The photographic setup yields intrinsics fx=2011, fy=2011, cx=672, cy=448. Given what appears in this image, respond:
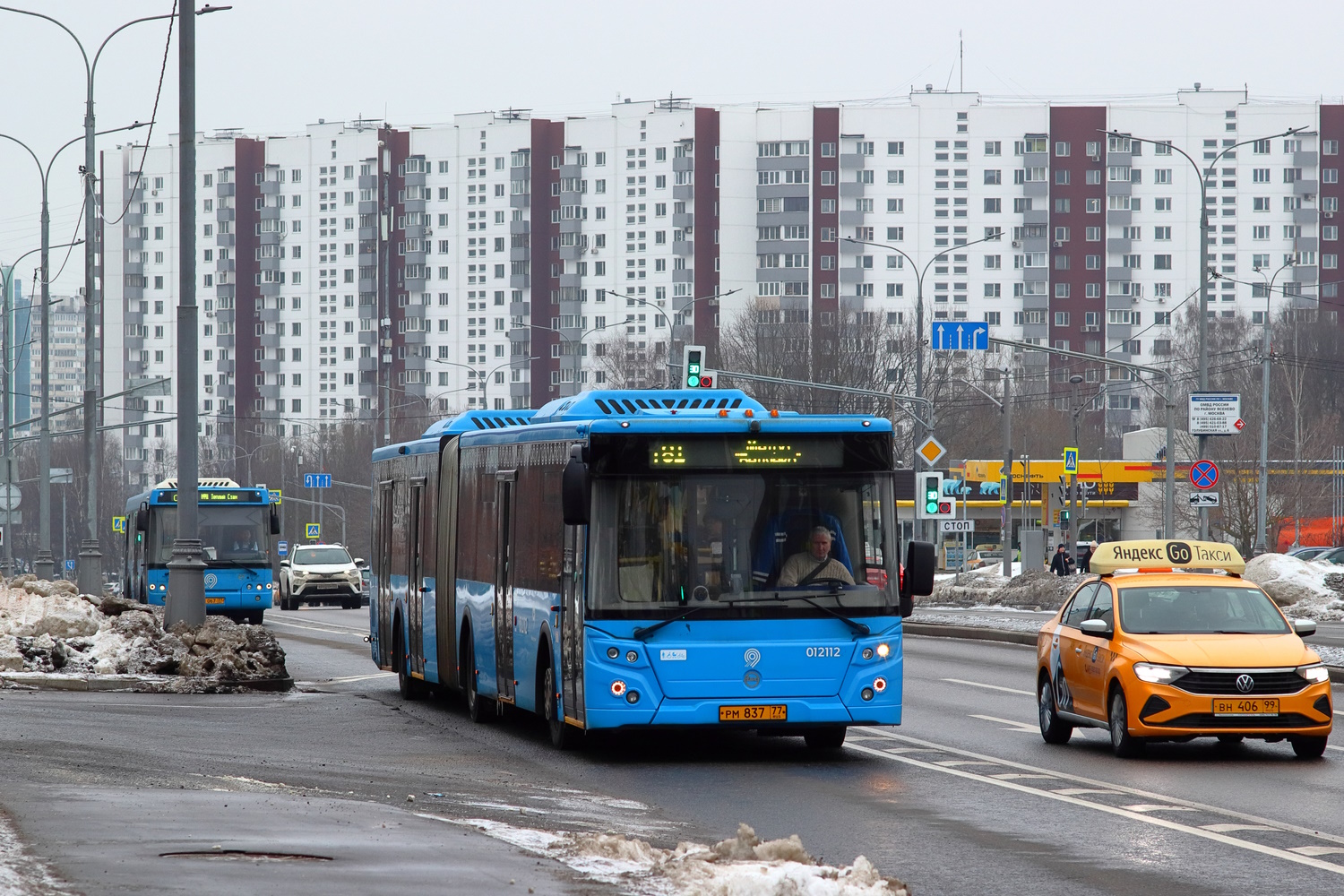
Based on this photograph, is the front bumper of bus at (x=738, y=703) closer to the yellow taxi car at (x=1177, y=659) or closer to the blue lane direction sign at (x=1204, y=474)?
the yellow taxi car at (x=1177, y=659)

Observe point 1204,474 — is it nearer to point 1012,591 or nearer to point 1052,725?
point 1012,591

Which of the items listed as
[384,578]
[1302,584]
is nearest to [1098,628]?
[384,578]

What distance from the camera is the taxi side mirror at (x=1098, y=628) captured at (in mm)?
15195

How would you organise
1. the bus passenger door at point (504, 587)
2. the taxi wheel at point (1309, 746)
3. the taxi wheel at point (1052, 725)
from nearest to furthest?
the taxi wheel at point (1309, 746) → the taxi wheel at point (1052, 725) → the bus passenger door at point (504, 587)

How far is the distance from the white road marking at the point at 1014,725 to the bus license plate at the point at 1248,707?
2985mm

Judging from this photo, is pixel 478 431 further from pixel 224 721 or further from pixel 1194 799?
pixel 1194 799

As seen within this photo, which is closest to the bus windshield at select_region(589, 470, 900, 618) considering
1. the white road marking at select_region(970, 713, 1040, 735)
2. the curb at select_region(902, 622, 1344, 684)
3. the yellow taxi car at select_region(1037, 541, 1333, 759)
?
the yellow taxi car at select_region(1037, 541, 1333, 759)

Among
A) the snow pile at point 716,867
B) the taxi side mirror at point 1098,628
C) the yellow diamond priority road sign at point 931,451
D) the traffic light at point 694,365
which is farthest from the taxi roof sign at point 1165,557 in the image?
the yellow diamond priority road sign at point 931,451

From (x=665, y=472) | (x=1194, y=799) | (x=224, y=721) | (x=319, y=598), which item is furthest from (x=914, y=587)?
(x=319, y=598)

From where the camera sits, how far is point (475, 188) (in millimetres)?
145000

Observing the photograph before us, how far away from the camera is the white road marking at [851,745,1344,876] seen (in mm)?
9727

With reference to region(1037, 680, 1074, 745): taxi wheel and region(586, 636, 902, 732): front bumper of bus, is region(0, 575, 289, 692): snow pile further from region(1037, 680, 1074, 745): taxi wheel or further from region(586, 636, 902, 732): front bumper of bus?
region(1037, 680, 1074, 745): taxi wheel

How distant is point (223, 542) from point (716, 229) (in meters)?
99.2

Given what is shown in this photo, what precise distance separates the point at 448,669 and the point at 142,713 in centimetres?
297
